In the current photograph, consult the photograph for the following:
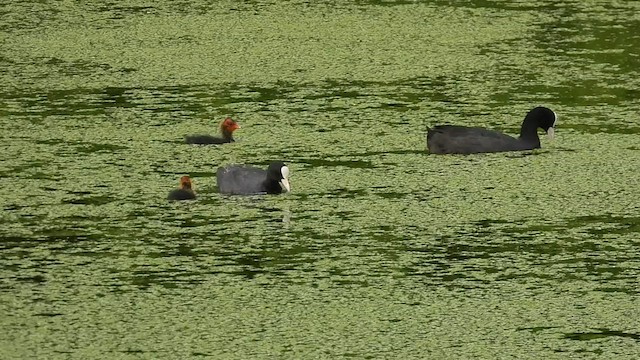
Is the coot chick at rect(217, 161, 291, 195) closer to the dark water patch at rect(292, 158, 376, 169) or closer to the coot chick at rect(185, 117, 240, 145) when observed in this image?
the dark water patch at rect(292, 158, 376, 169)

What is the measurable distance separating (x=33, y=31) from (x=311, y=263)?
369 centimetres

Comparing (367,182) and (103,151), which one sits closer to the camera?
(367,182)

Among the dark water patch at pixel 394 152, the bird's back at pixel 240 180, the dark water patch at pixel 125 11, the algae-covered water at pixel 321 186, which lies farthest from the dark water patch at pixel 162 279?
the dark water patch at pixel 125 11

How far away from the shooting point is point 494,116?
6.05 meters

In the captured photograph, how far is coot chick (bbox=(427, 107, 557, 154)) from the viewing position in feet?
17.9

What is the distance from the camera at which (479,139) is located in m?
5.49

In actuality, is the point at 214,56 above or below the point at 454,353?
above

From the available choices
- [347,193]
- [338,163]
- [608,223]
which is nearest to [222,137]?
[338,163]

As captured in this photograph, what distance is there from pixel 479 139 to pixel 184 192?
1152 mm

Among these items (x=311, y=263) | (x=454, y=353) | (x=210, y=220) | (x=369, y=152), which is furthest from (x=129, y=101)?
(x=454, y=353)

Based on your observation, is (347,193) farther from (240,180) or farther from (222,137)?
(222,137)

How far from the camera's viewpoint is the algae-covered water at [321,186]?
3799mm

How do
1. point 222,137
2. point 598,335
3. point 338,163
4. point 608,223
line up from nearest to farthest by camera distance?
point 598,335 < point 608,223 < point 338,163 < point 222,137

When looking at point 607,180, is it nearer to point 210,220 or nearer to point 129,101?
point 210,220
